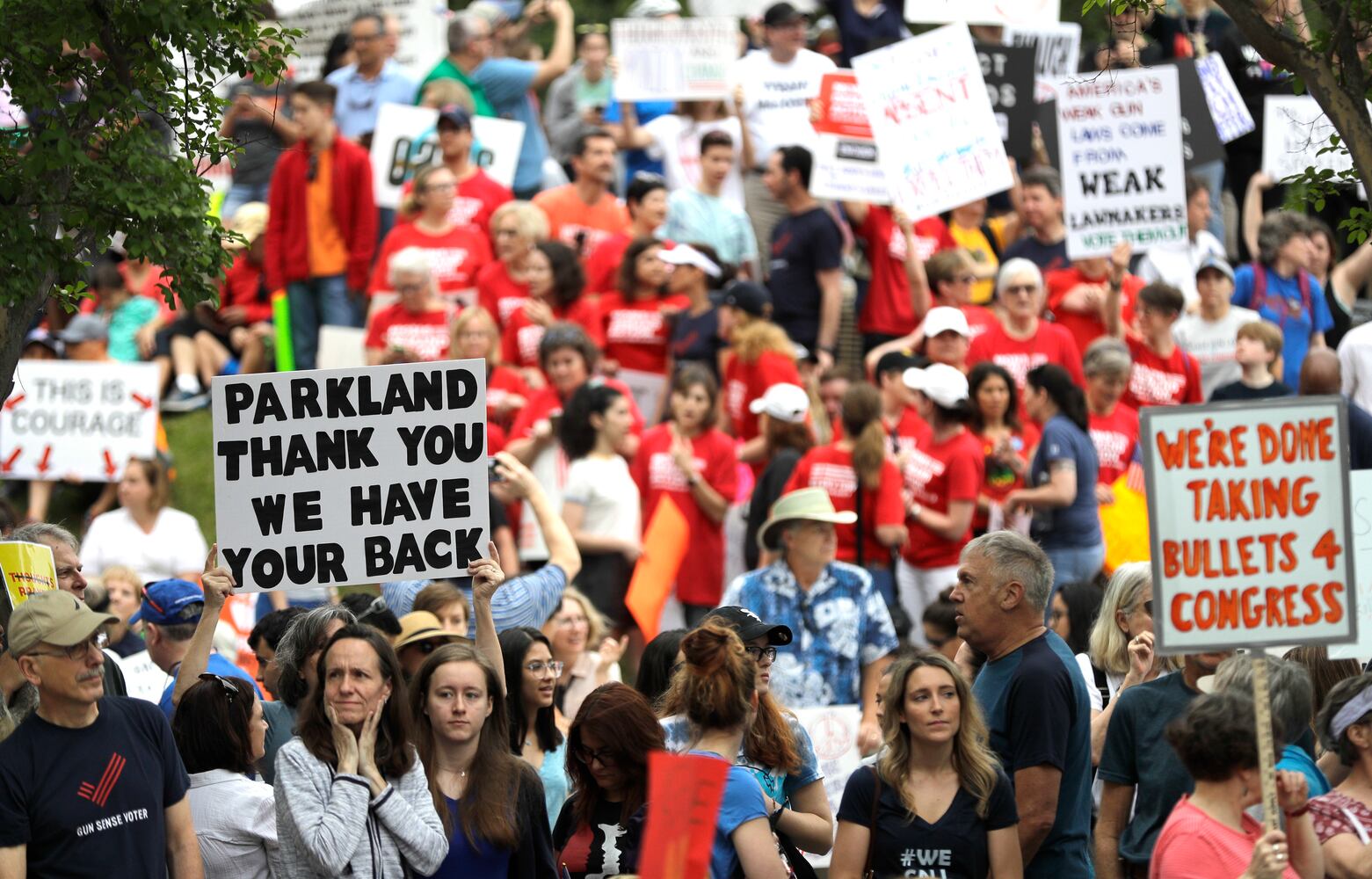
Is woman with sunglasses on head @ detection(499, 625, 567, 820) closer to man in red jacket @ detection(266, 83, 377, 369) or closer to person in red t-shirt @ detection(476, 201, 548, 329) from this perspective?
person in red t-shirt @ detection(476, 201, 548, 329)

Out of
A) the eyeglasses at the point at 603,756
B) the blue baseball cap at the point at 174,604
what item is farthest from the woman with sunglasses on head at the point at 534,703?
the blue baseball cap at the point at 174,604

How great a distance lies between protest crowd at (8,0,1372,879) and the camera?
20.3 ft

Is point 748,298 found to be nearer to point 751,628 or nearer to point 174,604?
point 174,604

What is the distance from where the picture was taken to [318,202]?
15602mm

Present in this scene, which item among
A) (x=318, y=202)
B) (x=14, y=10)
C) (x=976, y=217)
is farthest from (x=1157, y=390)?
(x=14, y=10)

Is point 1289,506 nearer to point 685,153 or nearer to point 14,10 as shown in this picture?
point 14,10

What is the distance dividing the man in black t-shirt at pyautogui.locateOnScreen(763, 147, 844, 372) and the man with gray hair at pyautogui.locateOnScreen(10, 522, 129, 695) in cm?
786

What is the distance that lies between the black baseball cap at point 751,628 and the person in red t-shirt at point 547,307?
6890mm

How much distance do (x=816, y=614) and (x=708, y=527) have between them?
2.68m

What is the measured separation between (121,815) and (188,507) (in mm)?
10922

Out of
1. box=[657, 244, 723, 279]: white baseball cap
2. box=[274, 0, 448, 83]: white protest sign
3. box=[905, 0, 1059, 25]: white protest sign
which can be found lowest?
box=[657, 244, 723, 279]: white baseball cap

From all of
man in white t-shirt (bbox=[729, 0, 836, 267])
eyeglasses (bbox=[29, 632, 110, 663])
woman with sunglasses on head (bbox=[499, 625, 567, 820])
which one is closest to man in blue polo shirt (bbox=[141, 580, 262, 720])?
woman with sunglasses on head (bbox=[499, 625, 567, 820])

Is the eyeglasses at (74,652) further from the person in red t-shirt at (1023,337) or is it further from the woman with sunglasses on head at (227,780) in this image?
the person in red t-shirt at (1023,337)

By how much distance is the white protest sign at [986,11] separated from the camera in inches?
651
